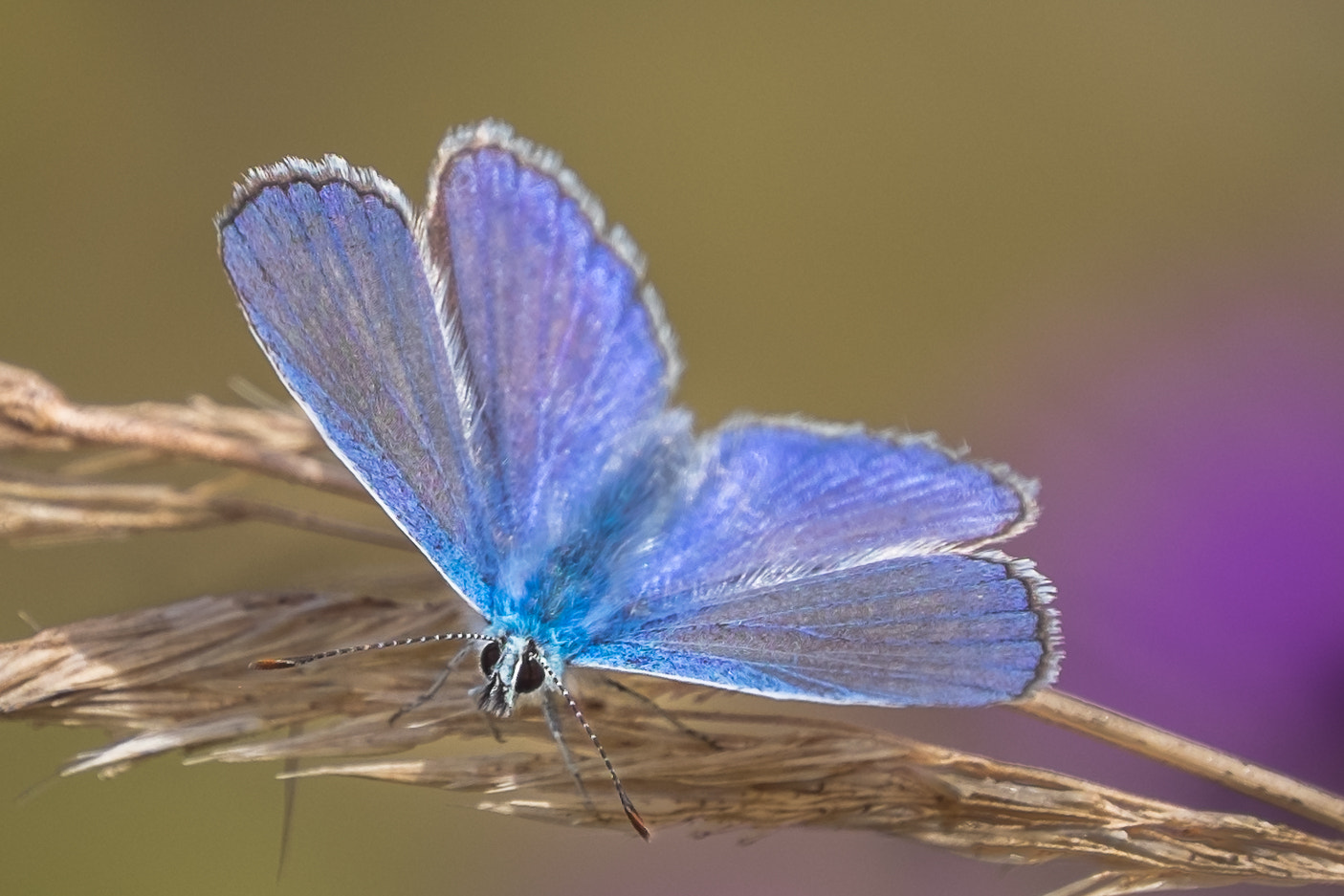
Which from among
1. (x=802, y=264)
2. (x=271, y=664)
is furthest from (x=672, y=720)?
(x=802, y=264)

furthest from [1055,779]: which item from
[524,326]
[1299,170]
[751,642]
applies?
[1299,170]

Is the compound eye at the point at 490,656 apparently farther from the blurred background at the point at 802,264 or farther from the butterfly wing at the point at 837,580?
the blurred background at the point at 802,264

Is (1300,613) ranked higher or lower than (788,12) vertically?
lower

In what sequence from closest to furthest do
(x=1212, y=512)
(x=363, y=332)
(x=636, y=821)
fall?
(x=636, y=821) → (x=363, y=332) → (x=1212, y=512)

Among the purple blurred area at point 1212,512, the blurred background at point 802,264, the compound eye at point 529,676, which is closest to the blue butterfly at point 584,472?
the compound eye at point 529,676

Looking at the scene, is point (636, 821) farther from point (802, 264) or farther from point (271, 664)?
point (802, 264)

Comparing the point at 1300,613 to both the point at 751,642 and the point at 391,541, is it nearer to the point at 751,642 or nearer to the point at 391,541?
the point at 751,642
